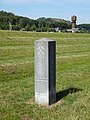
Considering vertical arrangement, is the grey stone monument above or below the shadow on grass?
above

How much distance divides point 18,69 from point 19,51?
927 centimetres

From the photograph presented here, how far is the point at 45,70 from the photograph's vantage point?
328 inches

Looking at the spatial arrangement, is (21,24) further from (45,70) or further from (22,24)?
(45,70)

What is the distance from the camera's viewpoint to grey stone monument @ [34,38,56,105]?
8305 mm

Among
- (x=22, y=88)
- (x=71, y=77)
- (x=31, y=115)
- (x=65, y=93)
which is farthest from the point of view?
(x=71, y=77)

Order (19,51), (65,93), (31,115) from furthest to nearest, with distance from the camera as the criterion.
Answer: (19,51)
(65,93)
(31,115)

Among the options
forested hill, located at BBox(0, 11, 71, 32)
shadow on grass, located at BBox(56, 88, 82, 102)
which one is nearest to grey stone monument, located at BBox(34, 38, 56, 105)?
shadow on grass, located at BBox(56, 88, 82, 102)

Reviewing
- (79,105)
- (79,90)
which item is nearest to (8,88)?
(79,90)

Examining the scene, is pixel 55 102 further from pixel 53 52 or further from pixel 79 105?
pixel 53 52

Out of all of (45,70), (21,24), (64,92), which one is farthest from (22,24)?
(45,70)

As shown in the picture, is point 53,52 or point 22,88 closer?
point 53,52

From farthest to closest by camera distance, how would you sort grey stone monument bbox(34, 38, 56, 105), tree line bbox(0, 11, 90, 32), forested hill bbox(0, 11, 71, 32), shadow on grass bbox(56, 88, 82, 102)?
tree line bbox(0, 11, 90, 32) → forested hill bbox(0, 11, 71, 32) → shadow on grass bbox(56, 88, 82, 102) → grey stone monument bbox(34, 38, 56, 105)

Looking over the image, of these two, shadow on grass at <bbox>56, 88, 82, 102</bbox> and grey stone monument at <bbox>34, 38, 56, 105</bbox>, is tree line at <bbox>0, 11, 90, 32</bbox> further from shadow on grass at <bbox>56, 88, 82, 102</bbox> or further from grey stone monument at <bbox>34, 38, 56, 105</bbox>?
grey stone monument at <bbox>34, 38, 56, 105</bbox>

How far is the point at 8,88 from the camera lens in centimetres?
1075
